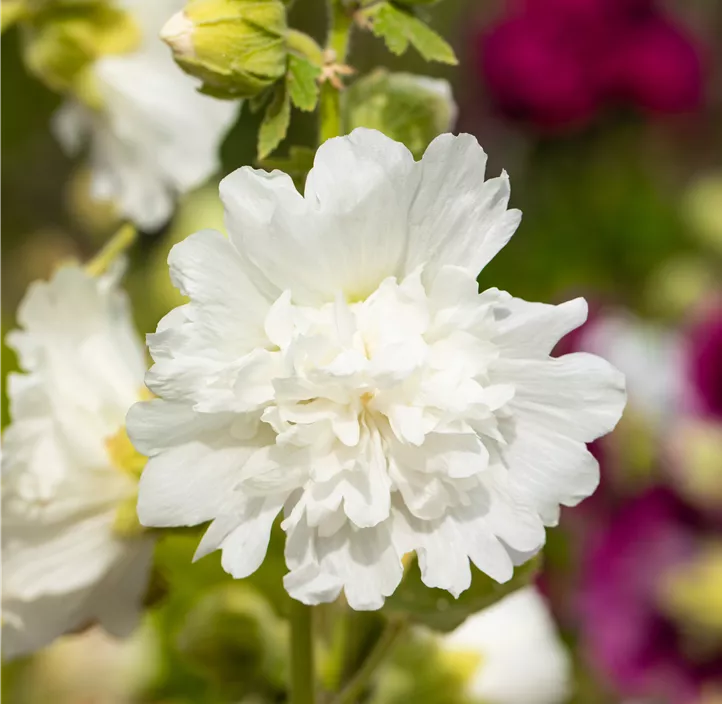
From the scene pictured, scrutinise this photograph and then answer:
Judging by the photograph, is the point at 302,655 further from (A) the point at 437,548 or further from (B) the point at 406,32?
(B) the point at 406,32

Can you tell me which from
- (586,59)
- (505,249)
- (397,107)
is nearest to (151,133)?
(397,107)

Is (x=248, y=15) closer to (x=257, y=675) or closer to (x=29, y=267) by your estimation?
(x=257, y=675)

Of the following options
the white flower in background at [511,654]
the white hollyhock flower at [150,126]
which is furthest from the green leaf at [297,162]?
the white flower in background at [511,654]

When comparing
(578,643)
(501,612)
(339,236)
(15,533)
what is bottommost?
(578,643)

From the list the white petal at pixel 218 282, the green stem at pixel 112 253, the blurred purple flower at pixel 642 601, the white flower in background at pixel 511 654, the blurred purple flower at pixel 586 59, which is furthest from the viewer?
the blurred purple flower at pixel 586 59

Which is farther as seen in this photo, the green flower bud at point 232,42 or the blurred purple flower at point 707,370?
the blurred purple flower at point 707,370

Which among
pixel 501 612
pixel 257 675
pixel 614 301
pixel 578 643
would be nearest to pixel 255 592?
pixel 257 675

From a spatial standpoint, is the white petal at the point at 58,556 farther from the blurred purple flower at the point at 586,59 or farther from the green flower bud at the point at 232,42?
the blurred purple flower at the point at 586,59
